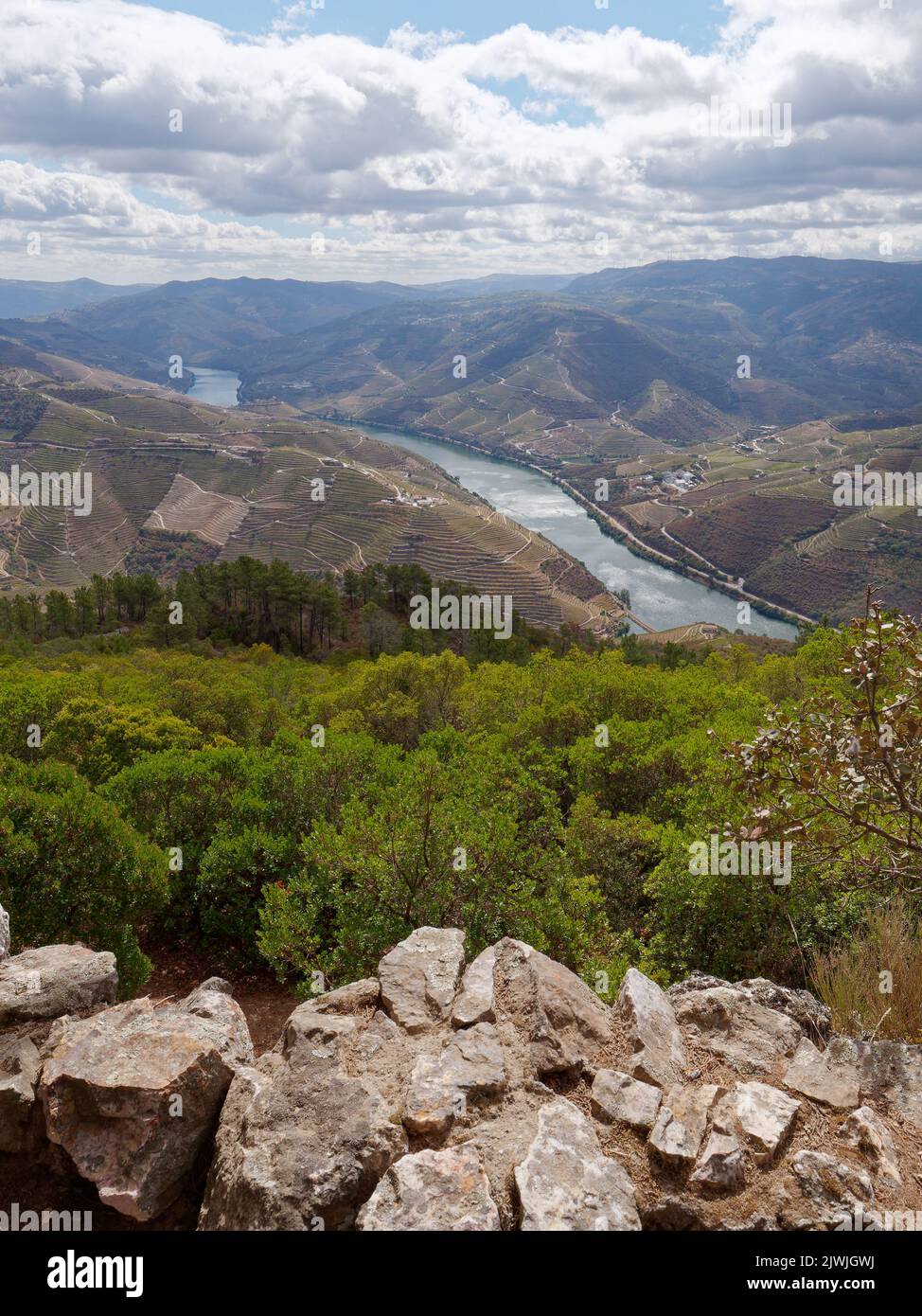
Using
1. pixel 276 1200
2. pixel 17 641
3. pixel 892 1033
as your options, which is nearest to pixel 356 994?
pixel 276 1200

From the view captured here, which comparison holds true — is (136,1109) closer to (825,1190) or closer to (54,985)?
(54,985)

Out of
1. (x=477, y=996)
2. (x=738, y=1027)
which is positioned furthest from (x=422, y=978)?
(x=738, y=1027)

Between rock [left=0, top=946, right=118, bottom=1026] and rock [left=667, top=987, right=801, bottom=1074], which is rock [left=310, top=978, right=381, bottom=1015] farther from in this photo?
rock [left=667, top=987, right=801, bottom=1074]

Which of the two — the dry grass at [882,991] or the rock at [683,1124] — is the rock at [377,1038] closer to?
the rock at [683,1124]

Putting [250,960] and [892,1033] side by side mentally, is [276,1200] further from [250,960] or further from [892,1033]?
[250,960]

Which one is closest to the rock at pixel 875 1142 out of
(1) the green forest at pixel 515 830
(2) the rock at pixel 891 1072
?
(2) the rock at pixel 891 1072
